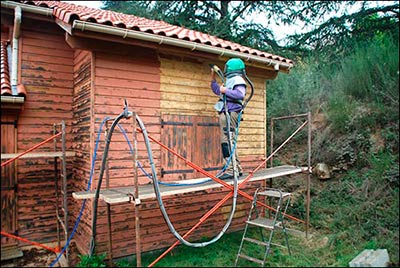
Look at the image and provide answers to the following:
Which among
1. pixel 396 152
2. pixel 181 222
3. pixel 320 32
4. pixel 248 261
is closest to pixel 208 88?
pixel 181 222

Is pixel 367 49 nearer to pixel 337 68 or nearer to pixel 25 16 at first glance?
pixel 337 68

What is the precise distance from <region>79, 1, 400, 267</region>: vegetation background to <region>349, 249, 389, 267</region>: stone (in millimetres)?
192

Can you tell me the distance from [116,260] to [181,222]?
1300 millimetres

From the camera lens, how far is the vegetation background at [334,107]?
5.09 meters

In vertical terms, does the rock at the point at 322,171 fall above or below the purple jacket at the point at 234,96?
below

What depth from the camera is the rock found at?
23.2 feet

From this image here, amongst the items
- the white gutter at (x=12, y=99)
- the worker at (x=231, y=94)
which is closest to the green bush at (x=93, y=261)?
the worker at (x=231, y=94)

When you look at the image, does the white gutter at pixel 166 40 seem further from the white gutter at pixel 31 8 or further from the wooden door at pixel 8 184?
the wooden door at pixel 8 184

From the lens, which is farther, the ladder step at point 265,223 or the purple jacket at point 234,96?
the ladder step at point 265,223

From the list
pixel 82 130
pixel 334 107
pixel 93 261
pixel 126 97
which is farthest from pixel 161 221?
pixel 334 107

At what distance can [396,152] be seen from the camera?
244 inches

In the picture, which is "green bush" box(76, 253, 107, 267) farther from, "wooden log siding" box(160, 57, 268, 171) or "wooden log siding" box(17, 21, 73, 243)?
"wooden log siding" box(160, 57, 268, 171)

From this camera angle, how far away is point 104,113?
14.9ft

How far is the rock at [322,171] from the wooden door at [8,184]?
671cm
